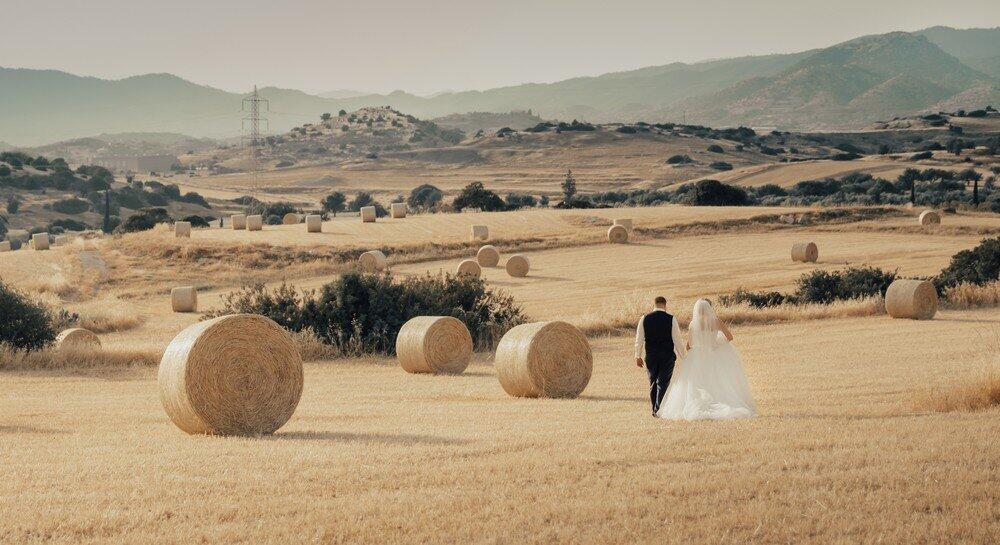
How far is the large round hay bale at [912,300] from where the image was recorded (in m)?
29.1

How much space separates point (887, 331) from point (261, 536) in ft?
69.3

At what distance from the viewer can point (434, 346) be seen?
2216cm

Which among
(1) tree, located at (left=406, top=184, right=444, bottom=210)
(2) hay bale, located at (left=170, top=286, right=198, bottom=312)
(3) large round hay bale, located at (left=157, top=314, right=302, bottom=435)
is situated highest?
(1) tree, located at (left=406, top=184, right=444, bottom=210)

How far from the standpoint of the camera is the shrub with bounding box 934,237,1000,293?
34125 millimetres

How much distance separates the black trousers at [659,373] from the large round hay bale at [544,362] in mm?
3180

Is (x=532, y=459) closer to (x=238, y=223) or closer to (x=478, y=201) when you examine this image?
(x=238, y=223)

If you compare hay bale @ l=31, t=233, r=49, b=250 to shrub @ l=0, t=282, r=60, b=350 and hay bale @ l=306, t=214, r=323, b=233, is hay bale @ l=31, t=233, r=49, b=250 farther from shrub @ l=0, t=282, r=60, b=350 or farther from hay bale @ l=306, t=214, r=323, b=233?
shrub @ l=0, t=282, r=60, b=350

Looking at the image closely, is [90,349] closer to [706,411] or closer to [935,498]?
[706,411]

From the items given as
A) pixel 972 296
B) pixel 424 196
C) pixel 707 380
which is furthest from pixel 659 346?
pixel 424 196

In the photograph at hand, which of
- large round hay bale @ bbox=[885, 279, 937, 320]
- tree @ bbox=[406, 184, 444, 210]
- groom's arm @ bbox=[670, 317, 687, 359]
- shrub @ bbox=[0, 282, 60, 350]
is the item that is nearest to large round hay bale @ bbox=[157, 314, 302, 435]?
groom's arm @ bbox=[670, 317, 687, 359]

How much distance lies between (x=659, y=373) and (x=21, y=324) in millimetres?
16336

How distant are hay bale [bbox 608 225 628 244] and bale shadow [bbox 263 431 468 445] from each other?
4048cm

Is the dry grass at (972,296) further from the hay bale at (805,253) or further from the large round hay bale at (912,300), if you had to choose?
the hay bale at (805,253)

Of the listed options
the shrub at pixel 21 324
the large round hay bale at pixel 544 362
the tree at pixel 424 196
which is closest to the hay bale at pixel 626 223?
the shrub at pixel 21 324
